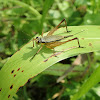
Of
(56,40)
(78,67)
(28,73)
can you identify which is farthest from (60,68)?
(28,73)

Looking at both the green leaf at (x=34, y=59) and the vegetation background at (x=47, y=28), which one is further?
the vegetation background at (x=47, y=28)

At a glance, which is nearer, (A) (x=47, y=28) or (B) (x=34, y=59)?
(B) (x=34, y=59)

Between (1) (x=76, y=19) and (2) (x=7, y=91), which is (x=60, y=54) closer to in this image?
(2) (x=7, y=91)

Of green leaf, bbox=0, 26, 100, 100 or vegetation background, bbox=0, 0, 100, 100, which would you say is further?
vegetation background, bbox=0, 0, 100, 100
